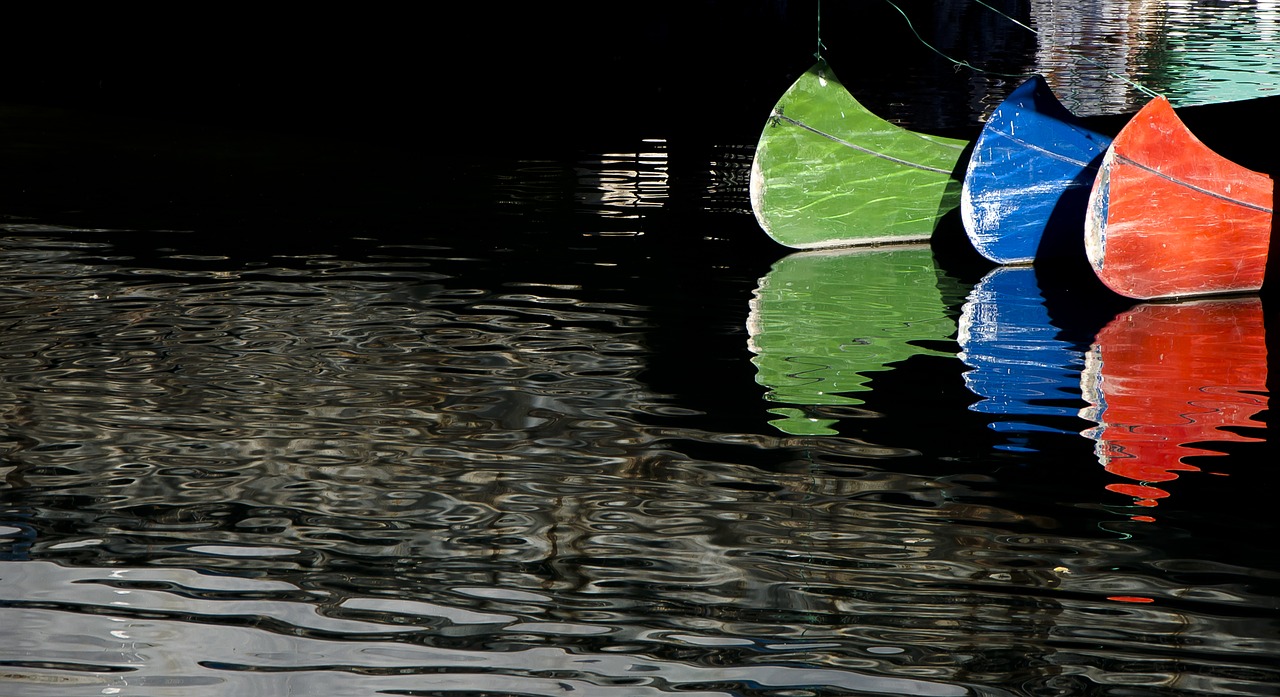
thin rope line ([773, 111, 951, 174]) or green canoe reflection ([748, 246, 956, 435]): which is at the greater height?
thin rope line ([773, 111, 951, 174])

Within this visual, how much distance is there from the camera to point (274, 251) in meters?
10.1

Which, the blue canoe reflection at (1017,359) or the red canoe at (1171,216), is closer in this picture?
the blue canoe reflection at (1017,359)

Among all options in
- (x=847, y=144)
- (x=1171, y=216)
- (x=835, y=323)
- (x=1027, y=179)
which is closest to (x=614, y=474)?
(x=835, y=323)

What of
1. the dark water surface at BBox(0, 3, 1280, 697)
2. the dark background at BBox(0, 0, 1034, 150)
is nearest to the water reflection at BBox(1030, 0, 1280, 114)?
the dark background at BBox(0, 0, 1034, 150)

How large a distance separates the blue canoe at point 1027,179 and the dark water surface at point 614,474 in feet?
1.30

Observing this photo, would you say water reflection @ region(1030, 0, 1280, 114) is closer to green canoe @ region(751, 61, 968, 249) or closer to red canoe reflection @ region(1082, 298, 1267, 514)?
green canoe @ region(751, 61, 968, 249)

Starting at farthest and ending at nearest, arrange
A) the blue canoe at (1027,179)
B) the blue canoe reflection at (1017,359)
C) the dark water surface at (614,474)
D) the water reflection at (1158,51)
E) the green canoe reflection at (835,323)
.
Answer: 1. the water reflection at (1158,51)
2. the blue canoe at (1027,179)
3. the green canoe reflection at (835,323)
4. the blue canoe reflection at (1017,359)
5. the dark water surface at (614,474)

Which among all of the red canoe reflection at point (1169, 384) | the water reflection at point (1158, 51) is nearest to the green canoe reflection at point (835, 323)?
the red canoe reflection at point (1169, 384)

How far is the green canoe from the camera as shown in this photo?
10.8 metres

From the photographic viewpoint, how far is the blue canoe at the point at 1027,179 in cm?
1016

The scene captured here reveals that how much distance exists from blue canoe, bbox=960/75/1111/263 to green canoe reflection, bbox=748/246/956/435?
2.08 ft

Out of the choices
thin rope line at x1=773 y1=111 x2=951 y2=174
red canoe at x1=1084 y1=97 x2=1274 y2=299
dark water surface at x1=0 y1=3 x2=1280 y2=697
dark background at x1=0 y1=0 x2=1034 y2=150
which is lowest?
dark water surface at x1=0 y1=3 x2=1280 y2=697

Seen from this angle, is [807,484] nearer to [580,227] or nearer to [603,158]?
Answer: [580,227]

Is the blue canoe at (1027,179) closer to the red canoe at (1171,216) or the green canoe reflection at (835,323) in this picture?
the green canoe reflection at (835,323)
